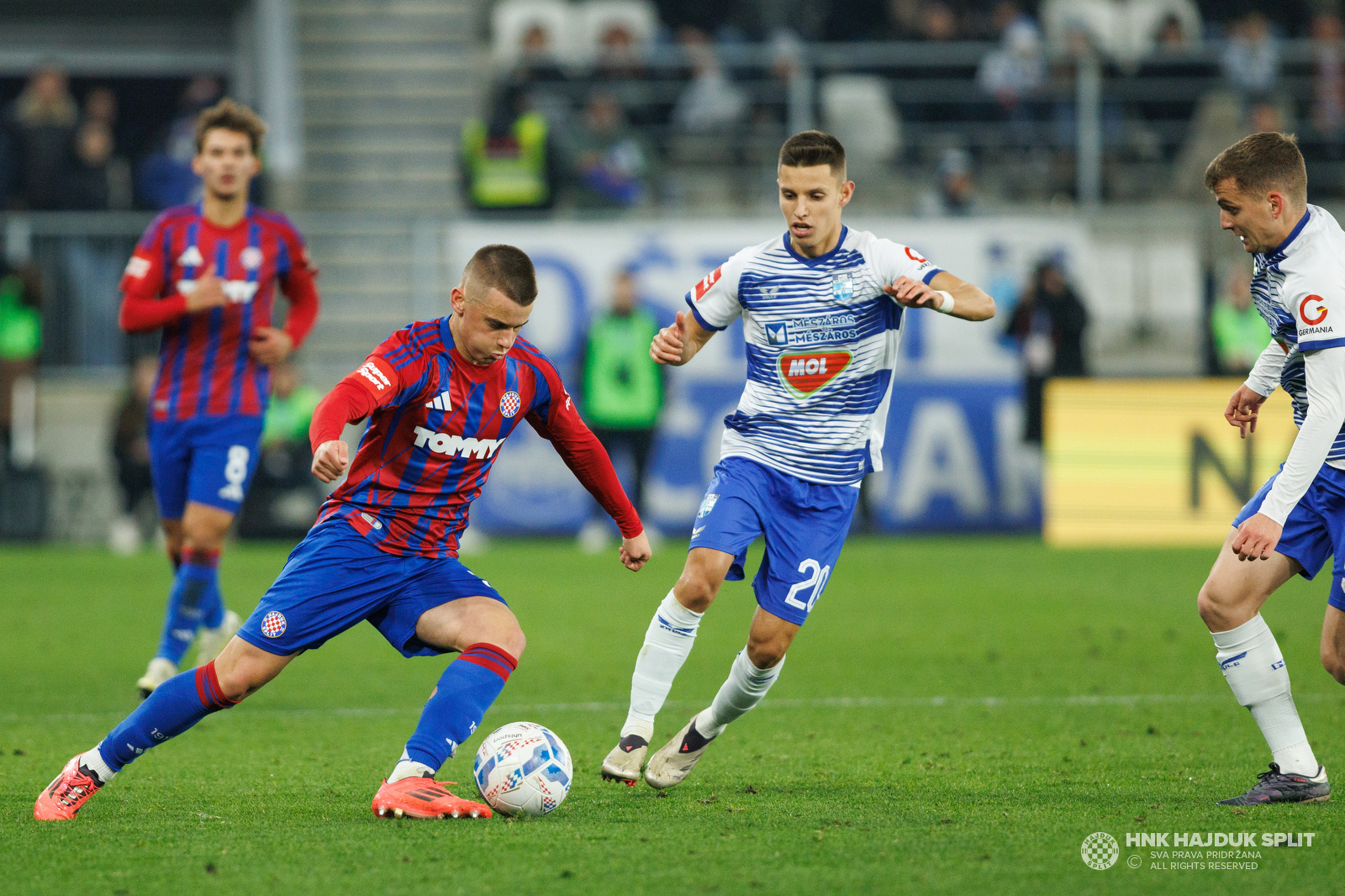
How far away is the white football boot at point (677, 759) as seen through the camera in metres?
5.93

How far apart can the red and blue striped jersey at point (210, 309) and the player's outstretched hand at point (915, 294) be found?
13.3 feet

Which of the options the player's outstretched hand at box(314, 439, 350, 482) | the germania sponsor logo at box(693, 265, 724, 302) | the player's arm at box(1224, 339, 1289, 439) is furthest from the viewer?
the germania sponsor logo at box(693, 265, 724, 302)

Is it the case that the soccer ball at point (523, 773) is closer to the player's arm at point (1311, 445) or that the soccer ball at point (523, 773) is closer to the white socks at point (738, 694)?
the white socks at point (738, 694)

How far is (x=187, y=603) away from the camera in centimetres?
814

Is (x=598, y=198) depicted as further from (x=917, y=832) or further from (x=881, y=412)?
(x=917, y=832)

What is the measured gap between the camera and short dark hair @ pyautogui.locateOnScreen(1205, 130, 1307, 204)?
538 centimetres

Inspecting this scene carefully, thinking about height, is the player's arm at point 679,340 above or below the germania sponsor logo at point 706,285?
below

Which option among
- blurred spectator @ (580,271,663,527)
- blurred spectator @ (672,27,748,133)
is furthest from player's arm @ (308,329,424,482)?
blurred spectator @ (672,27,748,133)

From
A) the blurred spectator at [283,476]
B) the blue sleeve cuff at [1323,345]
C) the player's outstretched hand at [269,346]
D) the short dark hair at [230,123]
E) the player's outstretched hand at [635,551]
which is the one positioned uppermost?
the short dark hair at [230,123]

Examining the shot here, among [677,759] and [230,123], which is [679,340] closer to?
[677,759]

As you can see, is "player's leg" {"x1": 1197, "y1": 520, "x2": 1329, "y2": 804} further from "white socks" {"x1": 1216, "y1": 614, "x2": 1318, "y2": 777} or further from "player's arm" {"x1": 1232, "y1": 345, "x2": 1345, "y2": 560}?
"player's arm" {"x1": 1232, "y1": 345, "x2": 1345, "y2": 560}

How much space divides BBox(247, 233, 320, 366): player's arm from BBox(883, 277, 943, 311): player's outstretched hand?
12.6ft

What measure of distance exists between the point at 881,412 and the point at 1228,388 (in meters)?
10.5

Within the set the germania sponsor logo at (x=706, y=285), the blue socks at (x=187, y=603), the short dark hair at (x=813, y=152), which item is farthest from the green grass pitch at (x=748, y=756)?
the short dark hair at (x=813, y=152)
